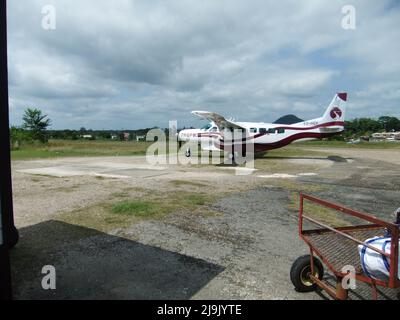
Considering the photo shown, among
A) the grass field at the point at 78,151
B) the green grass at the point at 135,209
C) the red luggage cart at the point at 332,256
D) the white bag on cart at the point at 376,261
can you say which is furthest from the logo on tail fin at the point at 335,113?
the white bag on cart at the point at 376,261

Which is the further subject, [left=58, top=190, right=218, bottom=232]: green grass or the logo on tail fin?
the logo on tail fin

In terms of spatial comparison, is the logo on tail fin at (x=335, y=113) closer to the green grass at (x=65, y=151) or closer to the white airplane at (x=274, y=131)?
the white airplane at (x=274, y=131)

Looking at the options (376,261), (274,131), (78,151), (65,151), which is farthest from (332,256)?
(78,151)

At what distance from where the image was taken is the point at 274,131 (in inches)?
974

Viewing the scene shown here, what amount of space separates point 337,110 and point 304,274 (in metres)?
22.5

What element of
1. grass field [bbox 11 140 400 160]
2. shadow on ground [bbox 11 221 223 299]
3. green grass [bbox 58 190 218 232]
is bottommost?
shadow on ground [bbox 11 221 223 299]

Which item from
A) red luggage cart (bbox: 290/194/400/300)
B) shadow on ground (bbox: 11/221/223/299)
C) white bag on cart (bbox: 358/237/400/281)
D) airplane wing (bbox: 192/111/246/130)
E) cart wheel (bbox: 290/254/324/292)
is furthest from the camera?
airplane wing (bbox: 192/111/246/130)

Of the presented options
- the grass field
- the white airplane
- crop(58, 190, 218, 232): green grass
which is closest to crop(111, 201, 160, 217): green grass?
crop(58, 190, 218, 232): green grass

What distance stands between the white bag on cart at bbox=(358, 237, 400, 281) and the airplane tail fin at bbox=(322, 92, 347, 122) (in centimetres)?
2257

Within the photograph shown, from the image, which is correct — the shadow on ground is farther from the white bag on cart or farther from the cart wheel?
the white bag on cart

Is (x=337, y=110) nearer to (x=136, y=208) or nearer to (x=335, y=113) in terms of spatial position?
(x=335, y=113)

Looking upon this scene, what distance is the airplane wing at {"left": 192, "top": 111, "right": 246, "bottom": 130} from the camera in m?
21.1
